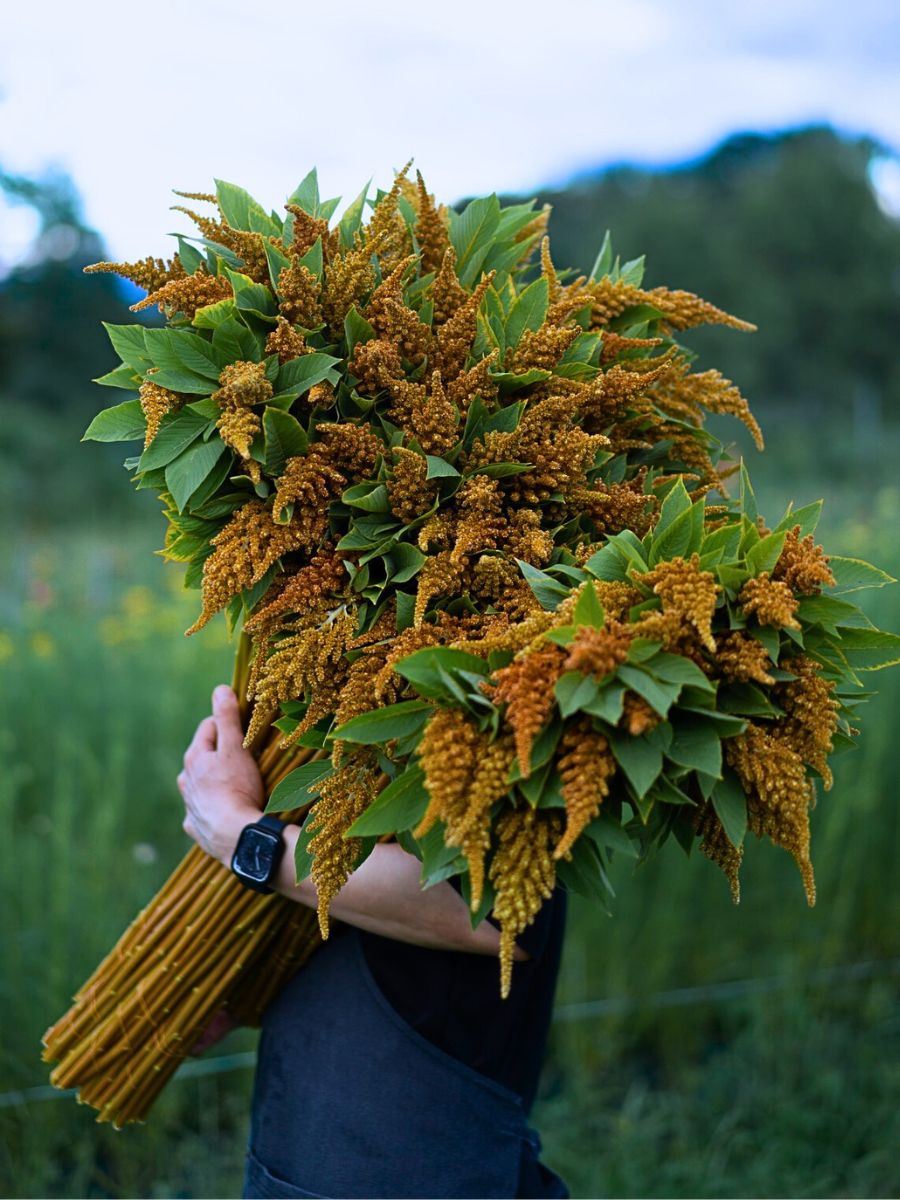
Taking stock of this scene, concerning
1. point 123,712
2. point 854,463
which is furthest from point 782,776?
point 854,463

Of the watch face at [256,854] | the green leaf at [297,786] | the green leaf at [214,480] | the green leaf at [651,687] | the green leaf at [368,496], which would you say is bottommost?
the watch face at [256,854]

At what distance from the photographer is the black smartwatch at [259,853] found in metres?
1.43

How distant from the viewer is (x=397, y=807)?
108 cm

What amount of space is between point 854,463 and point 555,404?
52.4 ft

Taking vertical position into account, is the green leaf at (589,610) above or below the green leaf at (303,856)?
above

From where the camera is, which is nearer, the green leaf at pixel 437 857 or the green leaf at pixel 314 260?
the green leaf at pixel 437 857

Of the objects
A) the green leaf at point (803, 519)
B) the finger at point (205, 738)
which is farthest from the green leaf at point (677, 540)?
the finger at point (205, 738)

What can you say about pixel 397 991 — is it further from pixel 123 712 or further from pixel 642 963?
pixel 123 712

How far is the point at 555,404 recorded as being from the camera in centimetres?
123

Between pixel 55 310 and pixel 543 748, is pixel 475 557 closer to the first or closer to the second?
pixel 543 748

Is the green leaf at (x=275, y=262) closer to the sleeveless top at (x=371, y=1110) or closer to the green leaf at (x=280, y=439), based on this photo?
the green leaf at (x=280, y=439)

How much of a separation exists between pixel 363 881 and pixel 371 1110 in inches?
12.6

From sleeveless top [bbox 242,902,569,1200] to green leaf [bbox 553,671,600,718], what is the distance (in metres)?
0.65

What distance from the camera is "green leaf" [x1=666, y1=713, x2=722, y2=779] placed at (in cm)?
100
